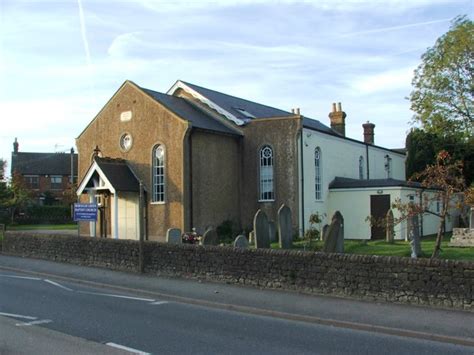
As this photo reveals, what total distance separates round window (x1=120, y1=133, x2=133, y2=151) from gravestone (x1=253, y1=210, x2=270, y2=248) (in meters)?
12.2

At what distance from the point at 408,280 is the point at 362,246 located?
7738 mm

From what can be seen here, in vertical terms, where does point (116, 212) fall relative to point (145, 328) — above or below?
above

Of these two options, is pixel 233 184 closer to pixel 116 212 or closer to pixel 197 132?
pixel 197 132

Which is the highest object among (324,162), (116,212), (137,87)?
(137,87)

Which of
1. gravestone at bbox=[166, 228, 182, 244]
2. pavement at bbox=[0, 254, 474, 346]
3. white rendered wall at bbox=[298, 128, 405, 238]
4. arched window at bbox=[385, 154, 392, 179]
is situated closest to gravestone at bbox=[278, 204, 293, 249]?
gravestone at bbox=[166, 228, 182, 244]

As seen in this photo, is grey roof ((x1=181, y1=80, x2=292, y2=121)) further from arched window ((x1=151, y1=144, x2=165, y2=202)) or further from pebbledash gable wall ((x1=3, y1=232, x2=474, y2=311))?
pebbledash gable wall ((x1=3, y1=232, x2=474, y2=311))

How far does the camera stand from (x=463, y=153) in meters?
40.1

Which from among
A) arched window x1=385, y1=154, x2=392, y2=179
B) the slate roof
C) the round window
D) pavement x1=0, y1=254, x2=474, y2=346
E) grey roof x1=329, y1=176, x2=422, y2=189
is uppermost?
the round window

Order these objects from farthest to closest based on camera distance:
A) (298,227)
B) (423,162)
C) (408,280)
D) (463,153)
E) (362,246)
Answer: (423,162), (463,153), (298,227), (362,246), (408,280)

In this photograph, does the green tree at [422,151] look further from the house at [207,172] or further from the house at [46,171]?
the house at [46,171]

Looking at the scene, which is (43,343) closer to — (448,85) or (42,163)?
(448,85)

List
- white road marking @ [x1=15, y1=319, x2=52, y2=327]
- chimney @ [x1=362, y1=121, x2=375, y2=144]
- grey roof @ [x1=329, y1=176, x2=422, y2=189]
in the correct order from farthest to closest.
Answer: chimney @ [x1=362, y1=121, x2=375, y2=144] → grey roof @ [x1=329, y1=176, x2=422, y2=189] → white road marking @ [x1=15, y1=319, x2=52, y2=327]

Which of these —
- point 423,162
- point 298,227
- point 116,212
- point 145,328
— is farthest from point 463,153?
point 145,328

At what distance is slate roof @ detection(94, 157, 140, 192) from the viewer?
25.9 meters
